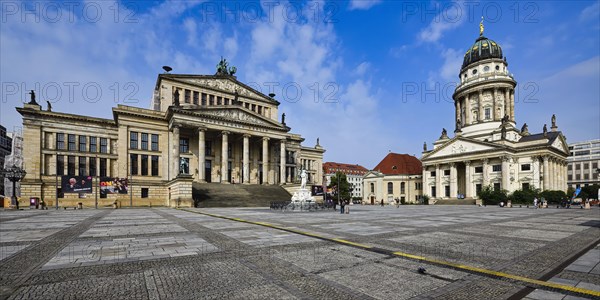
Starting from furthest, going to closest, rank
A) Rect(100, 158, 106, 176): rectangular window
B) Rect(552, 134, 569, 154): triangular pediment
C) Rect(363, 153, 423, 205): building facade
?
Rect(363, 153, 423, 205): building facade, Rect(552, 134, 569, 154): triangular pediment, Rect(100, 158, 106, 176): rectangular window

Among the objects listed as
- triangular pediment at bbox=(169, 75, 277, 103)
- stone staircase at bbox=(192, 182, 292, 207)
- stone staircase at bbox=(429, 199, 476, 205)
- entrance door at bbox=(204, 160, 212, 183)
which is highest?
triangular pediment at bbox=(169, 75, 277, 103)

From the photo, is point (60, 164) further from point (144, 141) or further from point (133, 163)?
point (144, 141)

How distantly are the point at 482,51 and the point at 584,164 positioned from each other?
2931 inches

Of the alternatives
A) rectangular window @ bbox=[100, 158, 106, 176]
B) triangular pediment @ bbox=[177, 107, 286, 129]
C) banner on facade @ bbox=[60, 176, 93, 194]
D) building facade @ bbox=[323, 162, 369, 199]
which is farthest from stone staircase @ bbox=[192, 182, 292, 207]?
building facade @ bbox=[323, 162, 369, 199]

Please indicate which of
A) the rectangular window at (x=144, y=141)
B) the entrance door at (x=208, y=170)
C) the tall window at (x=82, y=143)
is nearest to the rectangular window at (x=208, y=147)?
the entrance door at (x=208, y=170)

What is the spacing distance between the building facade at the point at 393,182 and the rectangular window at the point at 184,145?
5076 centimetres

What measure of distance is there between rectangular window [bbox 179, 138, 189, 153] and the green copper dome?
72.2 meters

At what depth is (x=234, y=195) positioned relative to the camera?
1583 inches

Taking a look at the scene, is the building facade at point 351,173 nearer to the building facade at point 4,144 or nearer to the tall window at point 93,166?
the tall window at point 93,166

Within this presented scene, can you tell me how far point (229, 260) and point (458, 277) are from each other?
5.13 metres

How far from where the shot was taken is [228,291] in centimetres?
501

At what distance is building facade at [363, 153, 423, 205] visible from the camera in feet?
258

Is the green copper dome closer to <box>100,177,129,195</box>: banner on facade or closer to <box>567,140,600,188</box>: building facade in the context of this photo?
<box>567,140,600,188</box>: building facade

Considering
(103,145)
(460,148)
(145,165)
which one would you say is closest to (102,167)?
(103,145)
